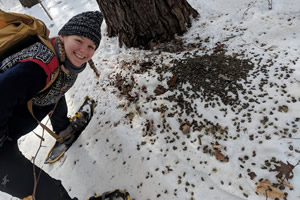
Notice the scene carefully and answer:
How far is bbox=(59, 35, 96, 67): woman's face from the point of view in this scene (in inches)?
75.8

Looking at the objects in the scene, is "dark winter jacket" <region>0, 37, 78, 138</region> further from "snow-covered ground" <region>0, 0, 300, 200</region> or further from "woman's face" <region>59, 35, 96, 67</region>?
"snow-covered ground" <region>0, 0, 300, 200</region>

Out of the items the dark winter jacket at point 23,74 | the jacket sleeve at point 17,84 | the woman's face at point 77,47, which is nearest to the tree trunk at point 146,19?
the woman's face at point 77,47

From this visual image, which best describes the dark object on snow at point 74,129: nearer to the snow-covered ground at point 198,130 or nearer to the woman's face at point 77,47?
the snow-covered ground at point 198,130

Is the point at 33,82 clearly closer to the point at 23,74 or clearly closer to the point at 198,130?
the point at 23,74

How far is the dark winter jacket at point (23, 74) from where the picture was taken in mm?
1586

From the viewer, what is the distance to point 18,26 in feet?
5.97

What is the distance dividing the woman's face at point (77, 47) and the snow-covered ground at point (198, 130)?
108 cm

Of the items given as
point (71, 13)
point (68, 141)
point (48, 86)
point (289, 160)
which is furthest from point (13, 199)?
point (71, 13)

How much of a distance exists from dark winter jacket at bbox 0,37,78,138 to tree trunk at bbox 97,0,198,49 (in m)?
1.77

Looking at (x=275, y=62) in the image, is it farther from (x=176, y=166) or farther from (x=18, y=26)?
(x=18, y=26)

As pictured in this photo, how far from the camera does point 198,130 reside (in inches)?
96.0

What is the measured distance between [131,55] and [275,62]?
211cm

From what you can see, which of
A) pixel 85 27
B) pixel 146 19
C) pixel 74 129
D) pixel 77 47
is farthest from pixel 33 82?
pixel 146 19

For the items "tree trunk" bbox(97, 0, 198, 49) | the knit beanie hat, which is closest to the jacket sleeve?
the knit beanie hat
